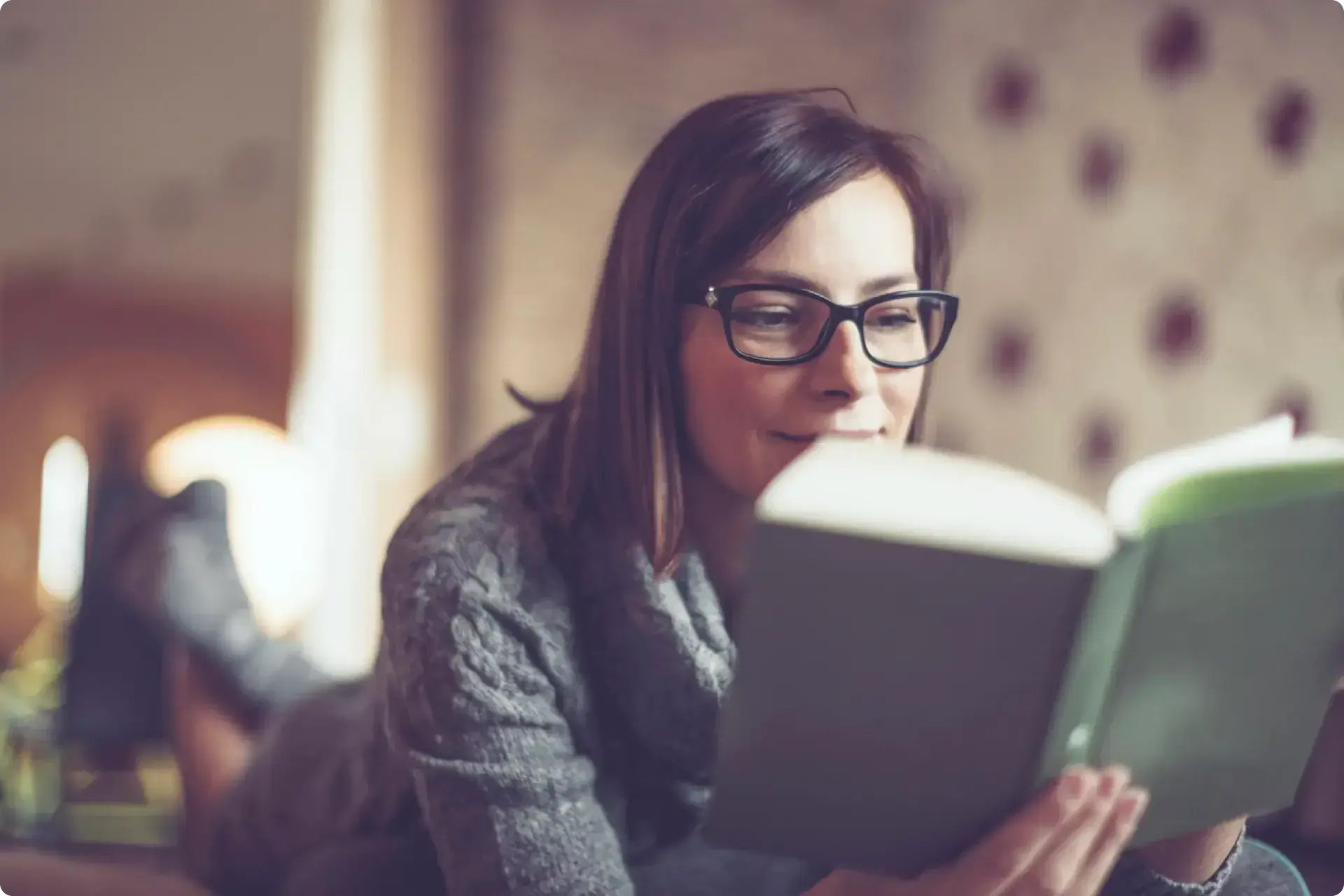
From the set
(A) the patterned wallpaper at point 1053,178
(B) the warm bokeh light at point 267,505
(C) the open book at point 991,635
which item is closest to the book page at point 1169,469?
(C) the open book at point 991,635

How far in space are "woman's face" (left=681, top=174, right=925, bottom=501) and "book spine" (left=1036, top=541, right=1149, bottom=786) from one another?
221 millimetres

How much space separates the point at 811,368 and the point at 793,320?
0.03 metres

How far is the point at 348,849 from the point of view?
0.87 metres

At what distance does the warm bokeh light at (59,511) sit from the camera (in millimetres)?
3096

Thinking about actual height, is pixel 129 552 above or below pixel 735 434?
below

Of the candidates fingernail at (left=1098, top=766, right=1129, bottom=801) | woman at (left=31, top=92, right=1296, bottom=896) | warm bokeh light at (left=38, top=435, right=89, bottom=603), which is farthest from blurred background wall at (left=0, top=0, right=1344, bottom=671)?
fingernail at (left=1098, top=766, right=1129, bottom=801)

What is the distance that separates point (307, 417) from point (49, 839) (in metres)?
0.93

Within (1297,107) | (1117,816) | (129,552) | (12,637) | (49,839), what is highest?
(1297,107)

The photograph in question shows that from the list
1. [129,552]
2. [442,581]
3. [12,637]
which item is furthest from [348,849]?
[12,637]

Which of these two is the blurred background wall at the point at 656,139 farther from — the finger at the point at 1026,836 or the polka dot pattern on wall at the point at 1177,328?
the finger at the point at 1026,836

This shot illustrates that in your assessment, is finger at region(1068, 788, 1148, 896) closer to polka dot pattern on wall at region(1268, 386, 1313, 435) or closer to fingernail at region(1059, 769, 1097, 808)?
fingernail at region(1059, 769, 1097, 808)

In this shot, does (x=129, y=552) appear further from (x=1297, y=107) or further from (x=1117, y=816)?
(x=1297, y=107)

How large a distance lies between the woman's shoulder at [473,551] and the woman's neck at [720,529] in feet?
0.38

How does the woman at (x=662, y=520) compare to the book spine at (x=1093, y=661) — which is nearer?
the book spine at (x=1093, y=661)
